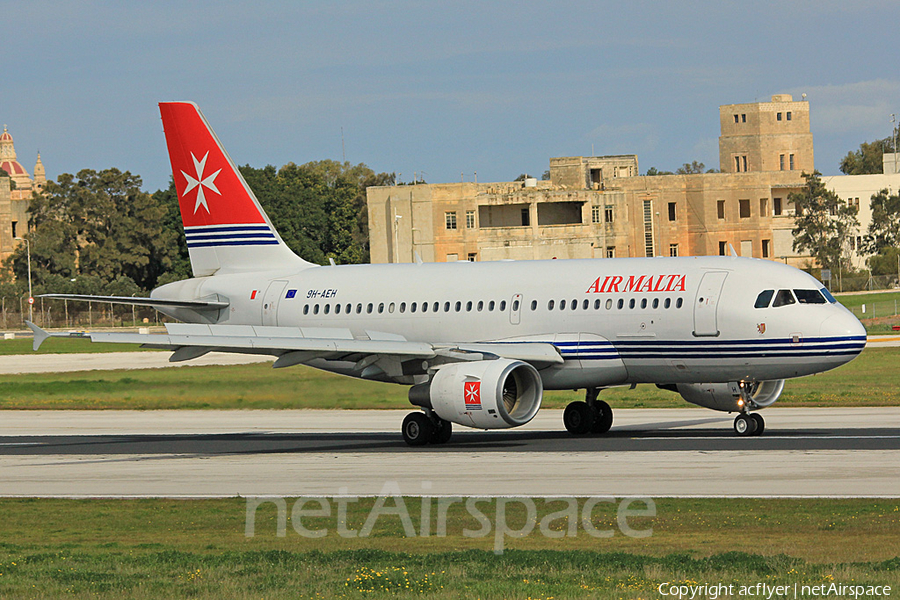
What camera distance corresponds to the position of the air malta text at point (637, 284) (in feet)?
99.3

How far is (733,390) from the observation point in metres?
31.3

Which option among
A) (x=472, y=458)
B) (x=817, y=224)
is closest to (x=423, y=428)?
(x=472, y=458)

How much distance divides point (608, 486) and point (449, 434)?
10.3 meters

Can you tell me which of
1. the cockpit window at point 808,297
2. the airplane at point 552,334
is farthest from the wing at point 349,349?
the cockpit window at point 808,297

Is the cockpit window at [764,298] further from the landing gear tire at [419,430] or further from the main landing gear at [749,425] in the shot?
the landing gear tire at [419,430]

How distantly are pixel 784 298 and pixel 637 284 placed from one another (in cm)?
348

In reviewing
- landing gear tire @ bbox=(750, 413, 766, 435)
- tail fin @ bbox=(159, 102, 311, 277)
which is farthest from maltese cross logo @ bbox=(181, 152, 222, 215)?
landing gear tire @ bbox=(750, 413, 766, 435)

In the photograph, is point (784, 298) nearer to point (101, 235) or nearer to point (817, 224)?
point (817, 224)

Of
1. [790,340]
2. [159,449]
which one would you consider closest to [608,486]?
[790,340]

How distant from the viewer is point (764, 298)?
29.2 metres

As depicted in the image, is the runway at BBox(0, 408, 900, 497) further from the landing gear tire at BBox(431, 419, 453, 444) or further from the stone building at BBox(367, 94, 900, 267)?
the stone building at BBox(367, 94, 900, 267)

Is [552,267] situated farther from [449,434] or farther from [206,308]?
[206,308]

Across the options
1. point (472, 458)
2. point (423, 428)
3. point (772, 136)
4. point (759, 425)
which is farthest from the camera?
point (772, 136)

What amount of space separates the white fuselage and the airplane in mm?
34
